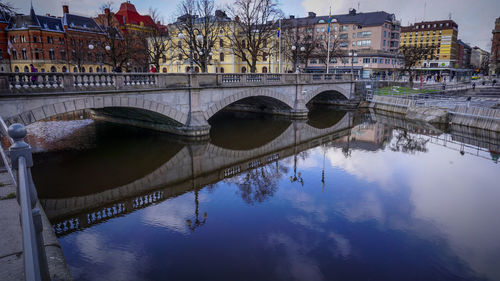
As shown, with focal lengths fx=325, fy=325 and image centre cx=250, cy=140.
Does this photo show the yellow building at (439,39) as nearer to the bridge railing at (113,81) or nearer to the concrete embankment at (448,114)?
the concrete embankment at (448,114)

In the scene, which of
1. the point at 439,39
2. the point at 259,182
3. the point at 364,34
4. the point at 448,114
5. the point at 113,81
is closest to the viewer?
the point at 259,182

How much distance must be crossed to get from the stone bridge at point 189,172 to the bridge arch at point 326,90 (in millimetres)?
7584

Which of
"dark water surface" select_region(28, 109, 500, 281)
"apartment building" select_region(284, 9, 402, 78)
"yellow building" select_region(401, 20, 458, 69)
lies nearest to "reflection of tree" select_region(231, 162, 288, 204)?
"dark water surface" select_region(28, 109, 500, 281)

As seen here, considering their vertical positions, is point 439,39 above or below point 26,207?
above

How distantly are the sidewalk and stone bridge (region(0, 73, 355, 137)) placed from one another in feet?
25.6

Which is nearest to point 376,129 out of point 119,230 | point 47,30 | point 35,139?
point 119,230

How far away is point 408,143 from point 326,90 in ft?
46.8

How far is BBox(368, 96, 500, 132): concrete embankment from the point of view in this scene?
24375 mm

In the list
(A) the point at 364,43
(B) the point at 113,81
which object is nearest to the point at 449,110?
(B) the point at 113,81

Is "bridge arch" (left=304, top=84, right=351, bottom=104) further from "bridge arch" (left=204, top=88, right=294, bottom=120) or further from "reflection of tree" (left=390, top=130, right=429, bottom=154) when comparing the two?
"reflection of tree" (left=390, top=130, right=429, bottom=154)

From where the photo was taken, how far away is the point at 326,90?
3431cm

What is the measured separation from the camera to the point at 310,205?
1138 centimetres

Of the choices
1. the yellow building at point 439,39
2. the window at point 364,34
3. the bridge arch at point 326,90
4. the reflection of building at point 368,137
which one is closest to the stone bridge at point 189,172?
the reflection of building at point 368,137

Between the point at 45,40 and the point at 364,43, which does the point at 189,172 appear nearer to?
the point at 45,40
